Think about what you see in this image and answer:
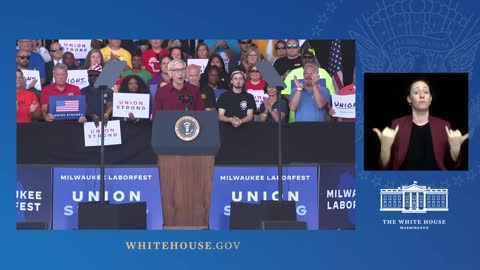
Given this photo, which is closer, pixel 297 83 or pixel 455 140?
pixel 455 140

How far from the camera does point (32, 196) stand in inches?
499

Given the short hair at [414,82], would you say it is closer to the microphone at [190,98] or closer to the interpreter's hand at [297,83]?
the interpreter's hand at [297,83]

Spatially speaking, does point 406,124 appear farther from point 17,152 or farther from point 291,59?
point 17,152

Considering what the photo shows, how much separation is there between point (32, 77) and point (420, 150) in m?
4.65

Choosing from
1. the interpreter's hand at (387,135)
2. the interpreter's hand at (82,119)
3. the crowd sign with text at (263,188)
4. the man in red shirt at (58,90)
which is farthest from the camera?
the man in red shirt at (58,90)

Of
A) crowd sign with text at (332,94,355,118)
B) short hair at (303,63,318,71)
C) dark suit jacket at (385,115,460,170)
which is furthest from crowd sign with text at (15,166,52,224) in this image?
dark suit jacket at (385,115,460,170)

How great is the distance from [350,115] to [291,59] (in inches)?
38.0

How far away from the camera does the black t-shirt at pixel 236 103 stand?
1248 cm

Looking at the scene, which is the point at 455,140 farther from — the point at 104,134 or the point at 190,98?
the point at 104,134

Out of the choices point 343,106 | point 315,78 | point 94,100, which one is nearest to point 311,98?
point 315,78

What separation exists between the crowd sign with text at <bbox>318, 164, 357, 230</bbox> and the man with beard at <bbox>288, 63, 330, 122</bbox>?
0.62 meters

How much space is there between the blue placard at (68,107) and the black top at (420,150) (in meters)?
3.83

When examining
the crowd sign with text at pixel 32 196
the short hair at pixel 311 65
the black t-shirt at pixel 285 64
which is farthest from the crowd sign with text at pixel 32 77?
the short hair at pixel 311 65

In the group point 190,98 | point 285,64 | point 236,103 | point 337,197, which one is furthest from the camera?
point 285,64
